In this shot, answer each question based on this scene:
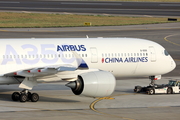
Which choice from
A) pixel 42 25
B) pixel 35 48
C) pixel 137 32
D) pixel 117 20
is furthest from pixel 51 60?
pixel 117 20

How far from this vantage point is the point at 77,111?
29906 mm

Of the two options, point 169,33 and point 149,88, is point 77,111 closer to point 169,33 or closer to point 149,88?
point 149,88

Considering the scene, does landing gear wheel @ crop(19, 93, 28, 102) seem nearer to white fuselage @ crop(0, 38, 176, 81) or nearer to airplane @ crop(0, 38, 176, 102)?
airplane @ crop(0, 38, 176, 102)

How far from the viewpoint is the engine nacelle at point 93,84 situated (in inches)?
1222

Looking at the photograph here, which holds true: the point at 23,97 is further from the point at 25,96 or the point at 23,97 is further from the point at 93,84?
the point at 93,84

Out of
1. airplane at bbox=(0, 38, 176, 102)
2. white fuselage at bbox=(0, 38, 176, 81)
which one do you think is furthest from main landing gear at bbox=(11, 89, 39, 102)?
white fuselage at bbox=(0, 38, 176, 81)

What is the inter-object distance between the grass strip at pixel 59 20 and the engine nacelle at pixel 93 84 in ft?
188

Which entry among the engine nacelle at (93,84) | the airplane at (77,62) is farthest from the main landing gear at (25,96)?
the engine nacelle at (93,84)

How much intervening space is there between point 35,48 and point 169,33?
54136mm

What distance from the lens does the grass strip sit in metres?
90.6

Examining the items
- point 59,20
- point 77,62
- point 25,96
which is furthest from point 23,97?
point 59,20

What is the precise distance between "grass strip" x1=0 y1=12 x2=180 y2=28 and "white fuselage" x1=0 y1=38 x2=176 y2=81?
5308cm

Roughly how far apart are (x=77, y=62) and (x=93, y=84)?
12.1ft

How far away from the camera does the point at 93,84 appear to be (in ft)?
102
